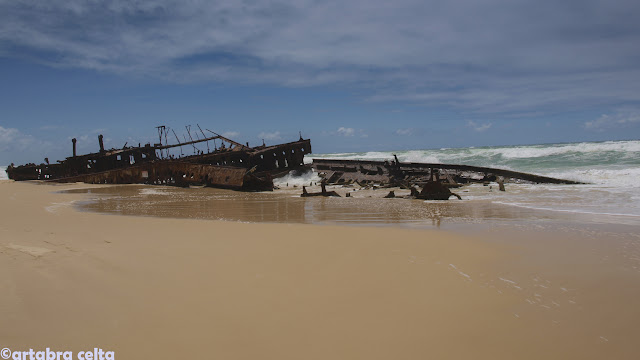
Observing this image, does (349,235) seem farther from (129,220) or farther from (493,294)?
(129,220)

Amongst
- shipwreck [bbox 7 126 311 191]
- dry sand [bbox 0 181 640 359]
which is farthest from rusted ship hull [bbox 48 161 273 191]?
dry sand [bbox 0 181 640 359]

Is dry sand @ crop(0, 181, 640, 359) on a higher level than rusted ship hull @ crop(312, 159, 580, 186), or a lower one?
lower

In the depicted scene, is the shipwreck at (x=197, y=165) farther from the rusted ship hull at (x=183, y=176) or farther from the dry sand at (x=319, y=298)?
the dry sand at (x=319, y=298)

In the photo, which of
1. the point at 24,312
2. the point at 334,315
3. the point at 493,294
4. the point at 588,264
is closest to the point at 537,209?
the point at 588,264

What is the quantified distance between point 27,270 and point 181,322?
5.90 ft

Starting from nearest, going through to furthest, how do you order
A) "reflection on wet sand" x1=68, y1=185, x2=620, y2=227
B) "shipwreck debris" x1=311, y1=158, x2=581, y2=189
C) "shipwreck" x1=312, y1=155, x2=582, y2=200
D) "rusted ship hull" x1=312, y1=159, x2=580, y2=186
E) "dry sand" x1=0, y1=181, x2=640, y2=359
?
"dry sand" x1=0, y1=181, x2=640, y2=359 < "reflection on wet sand" x1=68, y1=185, x2=620, y2=227 < "shipwreck" x1=312, y1=155, x2=582, y2=200 < "shipwreck debris" x1=311, y1=158, x2=581, y2=189 < "rusted ship hull" x1=312, y1=159, x2=580, y2=186

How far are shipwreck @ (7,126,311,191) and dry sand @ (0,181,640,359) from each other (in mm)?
11356

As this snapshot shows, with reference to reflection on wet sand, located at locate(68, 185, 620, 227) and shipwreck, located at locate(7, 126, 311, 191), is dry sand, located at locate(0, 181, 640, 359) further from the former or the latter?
shipwreck, located at locate(7, 126, 311, 191)

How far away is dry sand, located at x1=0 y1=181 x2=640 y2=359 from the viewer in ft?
8.31

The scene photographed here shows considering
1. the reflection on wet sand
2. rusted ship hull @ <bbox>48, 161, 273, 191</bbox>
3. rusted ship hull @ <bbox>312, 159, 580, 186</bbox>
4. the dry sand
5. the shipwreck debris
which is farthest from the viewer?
rusted ship hull @ <bbox>312, 159, 580, 186</bbox>

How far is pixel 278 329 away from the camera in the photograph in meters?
2.72

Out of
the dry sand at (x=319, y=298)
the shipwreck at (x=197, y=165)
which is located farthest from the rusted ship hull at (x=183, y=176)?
the dry sand at (x=319, y=298)

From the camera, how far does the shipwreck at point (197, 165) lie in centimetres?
1653

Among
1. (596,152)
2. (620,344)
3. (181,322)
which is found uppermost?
(596,152)
